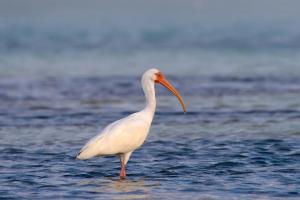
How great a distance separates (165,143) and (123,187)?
364cm

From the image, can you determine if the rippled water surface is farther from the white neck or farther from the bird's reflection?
the white neck

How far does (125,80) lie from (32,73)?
16.5 ft

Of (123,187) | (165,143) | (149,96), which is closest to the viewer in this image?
(123,187)

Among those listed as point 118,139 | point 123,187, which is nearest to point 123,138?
point 118,139

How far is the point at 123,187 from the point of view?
1330cm

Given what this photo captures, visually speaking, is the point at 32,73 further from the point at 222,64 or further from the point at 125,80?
the point at 222,64

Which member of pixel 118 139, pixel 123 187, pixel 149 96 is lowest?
pixel 123 187

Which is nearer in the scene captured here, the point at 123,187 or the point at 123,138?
the point at 123,187

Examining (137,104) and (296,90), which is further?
(296,90)

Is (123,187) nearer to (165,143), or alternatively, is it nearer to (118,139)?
(118,139)

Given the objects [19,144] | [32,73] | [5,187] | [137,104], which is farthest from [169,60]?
[5,187]

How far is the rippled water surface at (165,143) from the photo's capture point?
13.1 metres

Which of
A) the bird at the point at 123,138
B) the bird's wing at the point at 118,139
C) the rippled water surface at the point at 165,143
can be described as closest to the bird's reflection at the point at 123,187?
the rippled water surface at the point at 165,143

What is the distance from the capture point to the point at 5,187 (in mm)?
13219
